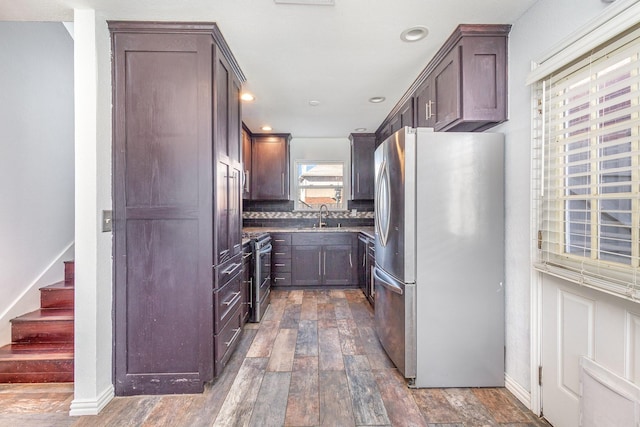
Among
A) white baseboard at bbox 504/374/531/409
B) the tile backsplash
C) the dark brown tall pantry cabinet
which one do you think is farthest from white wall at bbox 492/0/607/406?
the tile backsplash

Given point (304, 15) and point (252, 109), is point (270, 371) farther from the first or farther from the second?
point (252, 109)

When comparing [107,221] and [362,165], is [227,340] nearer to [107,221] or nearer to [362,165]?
[107,221]

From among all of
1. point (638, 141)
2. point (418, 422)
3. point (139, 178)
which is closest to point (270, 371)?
point (418, 422)

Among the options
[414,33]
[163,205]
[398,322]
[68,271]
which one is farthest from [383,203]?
[68,271]

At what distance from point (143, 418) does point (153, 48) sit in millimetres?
2243

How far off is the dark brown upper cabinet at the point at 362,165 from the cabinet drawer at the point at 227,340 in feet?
8.99

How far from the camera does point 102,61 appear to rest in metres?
1.85

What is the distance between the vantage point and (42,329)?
224cm

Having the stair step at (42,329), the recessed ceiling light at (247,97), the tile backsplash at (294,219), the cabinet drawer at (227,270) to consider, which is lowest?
the stair step at (42,329)

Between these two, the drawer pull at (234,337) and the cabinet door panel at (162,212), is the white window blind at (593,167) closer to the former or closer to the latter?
the cabinet door panel at (162,212)

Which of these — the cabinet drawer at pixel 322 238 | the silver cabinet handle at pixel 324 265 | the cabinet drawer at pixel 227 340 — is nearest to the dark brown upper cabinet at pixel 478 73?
the cabinet drawer at pixel 227 340

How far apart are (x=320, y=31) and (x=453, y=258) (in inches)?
68.9

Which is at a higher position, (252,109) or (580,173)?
(252,109)

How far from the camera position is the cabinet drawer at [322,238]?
4.31 metres
